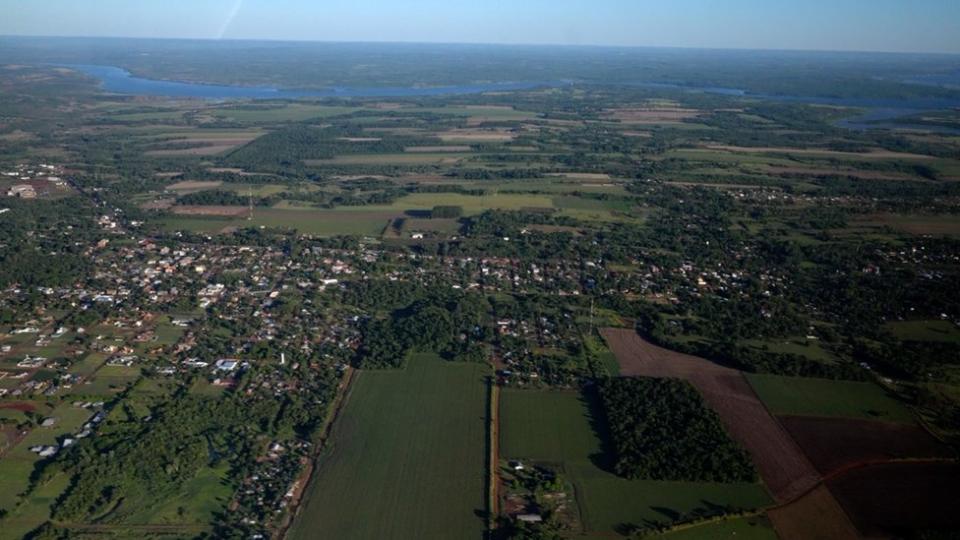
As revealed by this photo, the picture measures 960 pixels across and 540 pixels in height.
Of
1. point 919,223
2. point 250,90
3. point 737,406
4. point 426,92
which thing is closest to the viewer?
point 737,406

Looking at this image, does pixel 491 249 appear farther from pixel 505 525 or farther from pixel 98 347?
Result: pixel 505 525

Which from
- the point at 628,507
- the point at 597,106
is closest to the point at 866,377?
the point at 628,507

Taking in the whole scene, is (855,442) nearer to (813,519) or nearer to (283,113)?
(813,519)

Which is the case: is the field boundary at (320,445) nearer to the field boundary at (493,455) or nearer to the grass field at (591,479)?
the field boundary at (493,455)

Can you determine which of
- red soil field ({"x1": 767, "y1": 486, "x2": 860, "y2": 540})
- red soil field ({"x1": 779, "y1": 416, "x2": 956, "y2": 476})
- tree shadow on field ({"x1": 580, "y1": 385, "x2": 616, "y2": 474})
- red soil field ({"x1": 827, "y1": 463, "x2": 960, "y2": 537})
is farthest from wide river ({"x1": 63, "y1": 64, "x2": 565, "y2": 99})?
red soil field ({"x1": 767, "y1": 486, "x2": 860, "y2": 540})

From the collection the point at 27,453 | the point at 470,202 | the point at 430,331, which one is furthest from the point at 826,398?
the point at 470,202

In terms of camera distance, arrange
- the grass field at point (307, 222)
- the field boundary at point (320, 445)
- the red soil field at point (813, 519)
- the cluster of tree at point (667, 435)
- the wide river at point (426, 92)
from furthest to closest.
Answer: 1. the wide river at point (426, 92)
2. the grass field at point (307, 222)
3. the cluster of tree at point (667, 435)
4. the field boundary at point (320, 445)
5. the red soil field at point (813, 519)

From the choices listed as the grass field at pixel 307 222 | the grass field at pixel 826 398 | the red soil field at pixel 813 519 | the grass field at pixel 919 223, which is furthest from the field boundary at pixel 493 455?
the grass field at pixel 919 223
